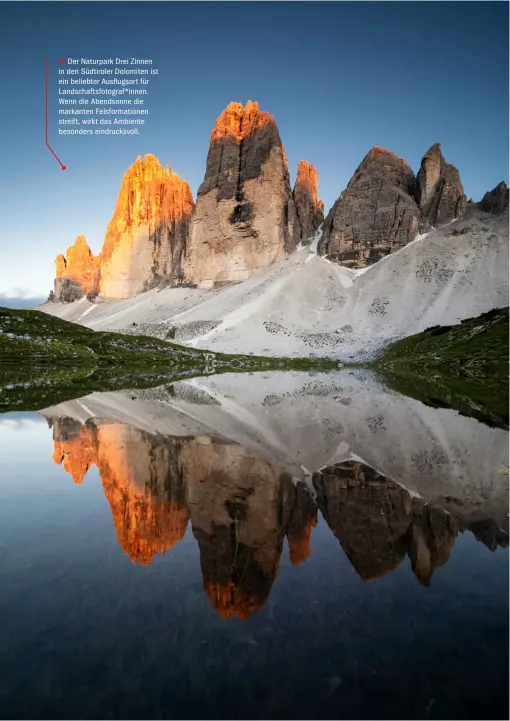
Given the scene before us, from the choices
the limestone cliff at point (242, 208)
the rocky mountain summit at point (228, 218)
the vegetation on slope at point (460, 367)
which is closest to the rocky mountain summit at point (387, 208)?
the limestone cliff at point (242, 208)

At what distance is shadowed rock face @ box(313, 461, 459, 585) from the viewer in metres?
6.29

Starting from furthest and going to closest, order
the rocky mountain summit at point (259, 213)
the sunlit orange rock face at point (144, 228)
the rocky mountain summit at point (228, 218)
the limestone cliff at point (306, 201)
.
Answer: the sunlit orange rock face at point (144, 228) < the limestone cliff at point (306, 201) < the rocky mountain summit at point (228, 218) < the rocky mountain summit at point (259, 213)

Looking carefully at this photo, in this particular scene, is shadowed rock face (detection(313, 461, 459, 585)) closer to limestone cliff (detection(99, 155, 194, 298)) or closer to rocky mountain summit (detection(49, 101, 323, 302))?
rocky mountain summit (detection(49, 101, 323, 302))

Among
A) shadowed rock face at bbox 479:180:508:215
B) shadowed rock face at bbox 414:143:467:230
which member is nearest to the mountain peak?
shadowed rock face at bbox 414:143:467:230

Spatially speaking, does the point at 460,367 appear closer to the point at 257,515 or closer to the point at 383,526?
the point at 383,526

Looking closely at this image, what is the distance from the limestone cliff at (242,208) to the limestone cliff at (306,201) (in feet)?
12.9

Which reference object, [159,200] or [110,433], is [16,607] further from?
[159,200]

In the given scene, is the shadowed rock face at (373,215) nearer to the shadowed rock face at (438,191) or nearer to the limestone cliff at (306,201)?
the shadowed rock face at (438,191)

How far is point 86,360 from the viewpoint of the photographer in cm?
5809

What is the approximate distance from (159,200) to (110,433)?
19249 cm

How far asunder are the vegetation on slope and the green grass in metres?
15.3

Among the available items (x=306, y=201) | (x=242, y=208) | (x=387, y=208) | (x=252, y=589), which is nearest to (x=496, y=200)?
(x=387, y=208)

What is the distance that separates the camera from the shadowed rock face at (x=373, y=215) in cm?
12756

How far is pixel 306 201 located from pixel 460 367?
123 m
